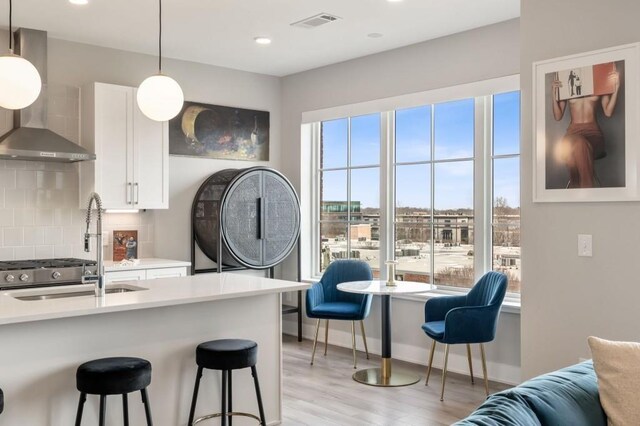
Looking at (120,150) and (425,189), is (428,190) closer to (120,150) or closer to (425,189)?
(425,189)

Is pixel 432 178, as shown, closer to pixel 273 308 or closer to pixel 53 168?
pixel 273 308

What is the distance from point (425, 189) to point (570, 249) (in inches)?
84.8

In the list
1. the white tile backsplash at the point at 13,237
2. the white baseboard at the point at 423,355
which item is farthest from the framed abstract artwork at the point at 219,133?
the white baseboard at the point at 423,355

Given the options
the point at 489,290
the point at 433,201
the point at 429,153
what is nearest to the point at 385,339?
the point at 489,290

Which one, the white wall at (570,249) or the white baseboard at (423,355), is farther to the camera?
the white baseboard at (423,355)

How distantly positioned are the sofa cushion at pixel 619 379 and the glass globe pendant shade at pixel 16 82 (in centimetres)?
280

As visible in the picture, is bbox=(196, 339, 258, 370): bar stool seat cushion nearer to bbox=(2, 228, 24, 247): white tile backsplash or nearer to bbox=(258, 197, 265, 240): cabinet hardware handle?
bbox=(2, 228, 24, 247): white tile backsplash

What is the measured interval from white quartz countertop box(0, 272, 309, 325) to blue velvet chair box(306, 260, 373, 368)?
1.41 m

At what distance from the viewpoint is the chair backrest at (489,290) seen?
14.3 feet

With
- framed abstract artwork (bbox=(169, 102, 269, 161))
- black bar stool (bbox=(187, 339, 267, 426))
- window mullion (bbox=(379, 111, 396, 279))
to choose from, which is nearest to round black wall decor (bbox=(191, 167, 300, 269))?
framed abstract artwork (bbox=(169, 102, 269, 161))

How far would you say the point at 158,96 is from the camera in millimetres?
3525

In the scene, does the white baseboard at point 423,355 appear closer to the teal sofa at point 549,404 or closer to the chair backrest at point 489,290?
the chair backrest at point 489,290

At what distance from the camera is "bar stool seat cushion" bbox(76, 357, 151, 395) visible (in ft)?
9.00

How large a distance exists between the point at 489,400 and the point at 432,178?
3.62 metres
